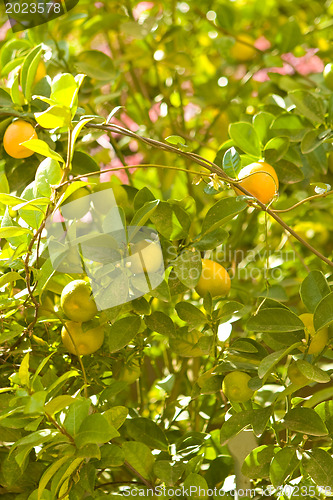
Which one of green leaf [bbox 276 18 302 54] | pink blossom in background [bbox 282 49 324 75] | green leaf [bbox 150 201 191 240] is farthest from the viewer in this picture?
pink blossom in background [bbox 282 49 324 75]

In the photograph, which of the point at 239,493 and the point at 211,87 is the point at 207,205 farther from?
the point at 239,493

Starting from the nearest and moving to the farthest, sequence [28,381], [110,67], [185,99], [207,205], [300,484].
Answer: [28,381] < [300,484] < [110,67] < [207,205] < [185,99]

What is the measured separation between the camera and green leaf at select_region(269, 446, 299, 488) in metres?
0.52

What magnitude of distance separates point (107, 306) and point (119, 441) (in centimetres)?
22

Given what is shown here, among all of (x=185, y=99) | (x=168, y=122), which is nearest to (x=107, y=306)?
(x=168, y=122)

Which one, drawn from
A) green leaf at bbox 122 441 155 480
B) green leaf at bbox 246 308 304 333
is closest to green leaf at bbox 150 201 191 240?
green leaf at bbox 246 308 304 333

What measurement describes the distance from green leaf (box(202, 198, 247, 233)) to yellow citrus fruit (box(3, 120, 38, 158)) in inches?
8.4

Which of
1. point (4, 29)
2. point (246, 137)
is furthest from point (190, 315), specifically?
point (4, 29)

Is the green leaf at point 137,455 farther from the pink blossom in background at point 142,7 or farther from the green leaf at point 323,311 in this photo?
the pink blossom in background at point 142,7

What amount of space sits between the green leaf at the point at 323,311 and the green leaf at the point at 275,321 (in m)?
0.02

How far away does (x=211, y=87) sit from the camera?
106 cm

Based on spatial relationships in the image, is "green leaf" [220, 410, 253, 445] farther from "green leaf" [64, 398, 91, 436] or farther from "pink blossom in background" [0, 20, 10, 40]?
"pink blossom in background" [0, 20, 10, 40]

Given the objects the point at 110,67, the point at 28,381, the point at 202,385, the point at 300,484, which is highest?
the point at 110,67

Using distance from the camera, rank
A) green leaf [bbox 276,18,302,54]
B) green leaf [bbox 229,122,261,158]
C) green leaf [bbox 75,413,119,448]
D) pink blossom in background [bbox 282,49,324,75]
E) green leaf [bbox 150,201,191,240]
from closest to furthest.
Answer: green leaf [bbox 75,413,119,448]
green leaf [bbox 150,201,191,240]
green leaf [bbox 229,122,261,158]
green leaf [bbox 276,18,302,54]
pink blossom in background [bbox 282,49,324,75]
